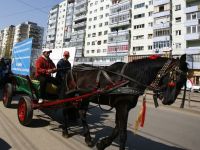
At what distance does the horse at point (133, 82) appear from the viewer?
206 inches

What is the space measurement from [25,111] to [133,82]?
380 centimetres

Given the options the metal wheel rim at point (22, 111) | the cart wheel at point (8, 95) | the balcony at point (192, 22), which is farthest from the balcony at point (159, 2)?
the metal wheel rim at point (22, 111)

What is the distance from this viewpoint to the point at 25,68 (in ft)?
34.3

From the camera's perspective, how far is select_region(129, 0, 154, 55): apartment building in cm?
6008

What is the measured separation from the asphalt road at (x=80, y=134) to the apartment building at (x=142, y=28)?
164 ft

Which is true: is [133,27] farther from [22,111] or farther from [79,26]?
[22,111]

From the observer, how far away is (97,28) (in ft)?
261

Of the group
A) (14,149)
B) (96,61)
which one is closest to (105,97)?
(14,149)

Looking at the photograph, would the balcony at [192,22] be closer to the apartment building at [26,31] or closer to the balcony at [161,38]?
the balcony at [161,38]

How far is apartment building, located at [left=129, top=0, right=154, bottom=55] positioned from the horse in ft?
174

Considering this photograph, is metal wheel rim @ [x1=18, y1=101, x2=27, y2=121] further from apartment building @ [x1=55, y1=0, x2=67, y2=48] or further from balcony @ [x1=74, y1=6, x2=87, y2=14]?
apartment building @ [x1=55, y1=0, x2=67, y2=48]

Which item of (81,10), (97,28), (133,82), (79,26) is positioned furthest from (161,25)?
(133,82)

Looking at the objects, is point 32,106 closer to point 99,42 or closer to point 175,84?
point 175,84

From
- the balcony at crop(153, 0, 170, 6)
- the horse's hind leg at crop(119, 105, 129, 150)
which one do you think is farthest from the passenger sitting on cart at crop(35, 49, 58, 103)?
the balcony at crop(153, 0, 170, 6)
